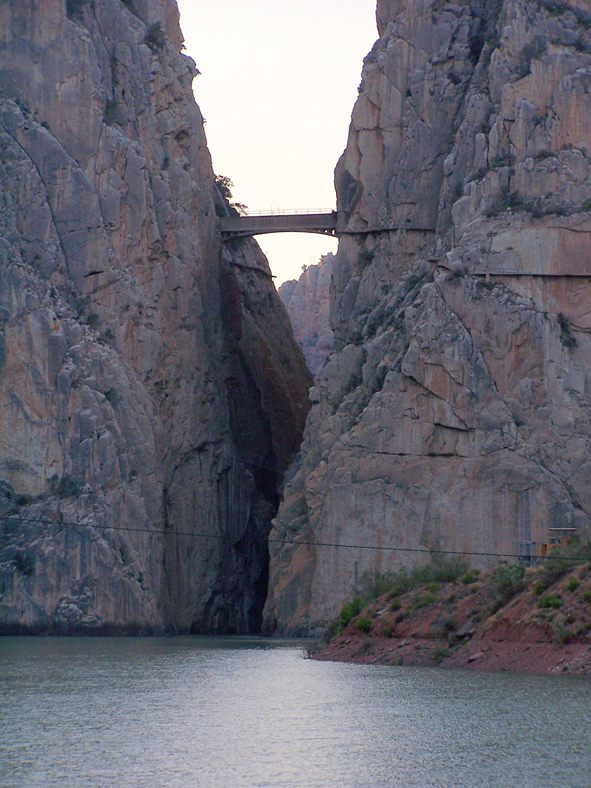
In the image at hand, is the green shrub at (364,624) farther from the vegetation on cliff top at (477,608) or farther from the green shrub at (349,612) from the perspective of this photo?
the green shrub at (349,612)

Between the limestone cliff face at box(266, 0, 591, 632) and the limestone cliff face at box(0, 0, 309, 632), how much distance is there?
9.68 meters

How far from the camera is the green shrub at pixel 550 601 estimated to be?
43.4 meters

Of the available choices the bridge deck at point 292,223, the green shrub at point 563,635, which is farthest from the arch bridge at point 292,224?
the green shrub at point 563,635

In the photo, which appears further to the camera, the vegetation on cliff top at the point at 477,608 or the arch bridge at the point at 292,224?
the arch bridge at the point at 292,224

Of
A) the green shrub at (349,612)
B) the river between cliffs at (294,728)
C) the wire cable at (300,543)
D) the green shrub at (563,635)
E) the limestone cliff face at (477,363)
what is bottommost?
the river between cliffs at (294,728)

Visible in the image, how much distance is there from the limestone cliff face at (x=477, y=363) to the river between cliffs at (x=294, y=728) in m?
24.4

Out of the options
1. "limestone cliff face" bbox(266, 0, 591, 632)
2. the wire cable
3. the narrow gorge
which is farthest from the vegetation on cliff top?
"limestone cliff face" bbox(266, 0, 591, 632)

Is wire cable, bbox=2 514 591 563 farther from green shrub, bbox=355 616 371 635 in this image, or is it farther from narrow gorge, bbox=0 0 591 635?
→ green shrub, bbox=355 616 371 635

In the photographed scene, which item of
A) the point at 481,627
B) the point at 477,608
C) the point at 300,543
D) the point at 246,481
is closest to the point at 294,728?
the point at 481,627

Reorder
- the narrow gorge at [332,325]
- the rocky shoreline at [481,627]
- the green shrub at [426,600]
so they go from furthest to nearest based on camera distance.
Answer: the narrow gorge at [332,325], the green shrub at [426,600], the rocky shoreline at [481,627]

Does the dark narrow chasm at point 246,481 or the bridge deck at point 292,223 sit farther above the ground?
the bridge deck at point 292,223

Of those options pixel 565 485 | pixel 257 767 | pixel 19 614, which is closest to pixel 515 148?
pixel 565 485

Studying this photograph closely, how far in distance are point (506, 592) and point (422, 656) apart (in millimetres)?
4026

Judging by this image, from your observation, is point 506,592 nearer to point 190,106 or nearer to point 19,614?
point 19,614
